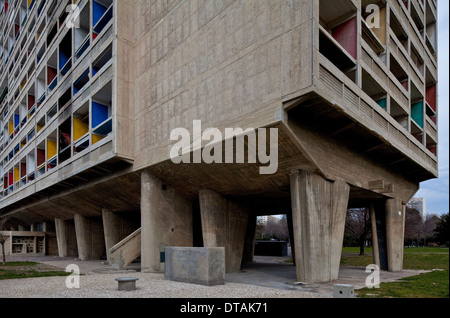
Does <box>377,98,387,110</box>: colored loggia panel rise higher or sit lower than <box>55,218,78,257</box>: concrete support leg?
higher

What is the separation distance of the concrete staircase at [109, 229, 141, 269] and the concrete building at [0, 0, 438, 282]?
91mm

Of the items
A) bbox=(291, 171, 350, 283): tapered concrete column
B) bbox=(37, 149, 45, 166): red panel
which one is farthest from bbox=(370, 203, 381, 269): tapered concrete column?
bbox=(37, 149, 45, 166): red panel

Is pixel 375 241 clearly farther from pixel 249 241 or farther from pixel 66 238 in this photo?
pixel 66 238

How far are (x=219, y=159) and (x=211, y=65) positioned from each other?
14.3 ft

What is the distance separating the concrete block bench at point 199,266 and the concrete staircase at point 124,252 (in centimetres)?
780

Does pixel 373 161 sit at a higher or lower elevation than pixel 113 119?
lower

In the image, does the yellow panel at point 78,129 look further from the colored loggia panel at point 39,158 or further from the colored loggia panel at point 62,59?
the colored loggia panel at point 39,158

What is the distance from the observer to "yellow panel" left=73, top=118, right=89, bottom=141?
89.2 feet

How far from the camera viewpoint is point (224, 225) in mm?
21672

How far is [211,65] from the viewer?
58.1ft

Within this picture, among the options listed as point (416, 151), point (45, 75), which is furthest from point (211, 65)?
point (45, 75)

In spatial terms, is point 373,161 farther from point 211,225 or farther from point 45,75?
point 45,75

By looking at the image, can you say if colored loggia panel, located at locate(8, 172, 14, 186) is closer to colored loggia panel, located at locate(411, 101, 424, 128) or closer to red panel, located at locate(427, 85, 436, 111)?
colored loggia panel, located at locate(411, 101, 424, 128)
